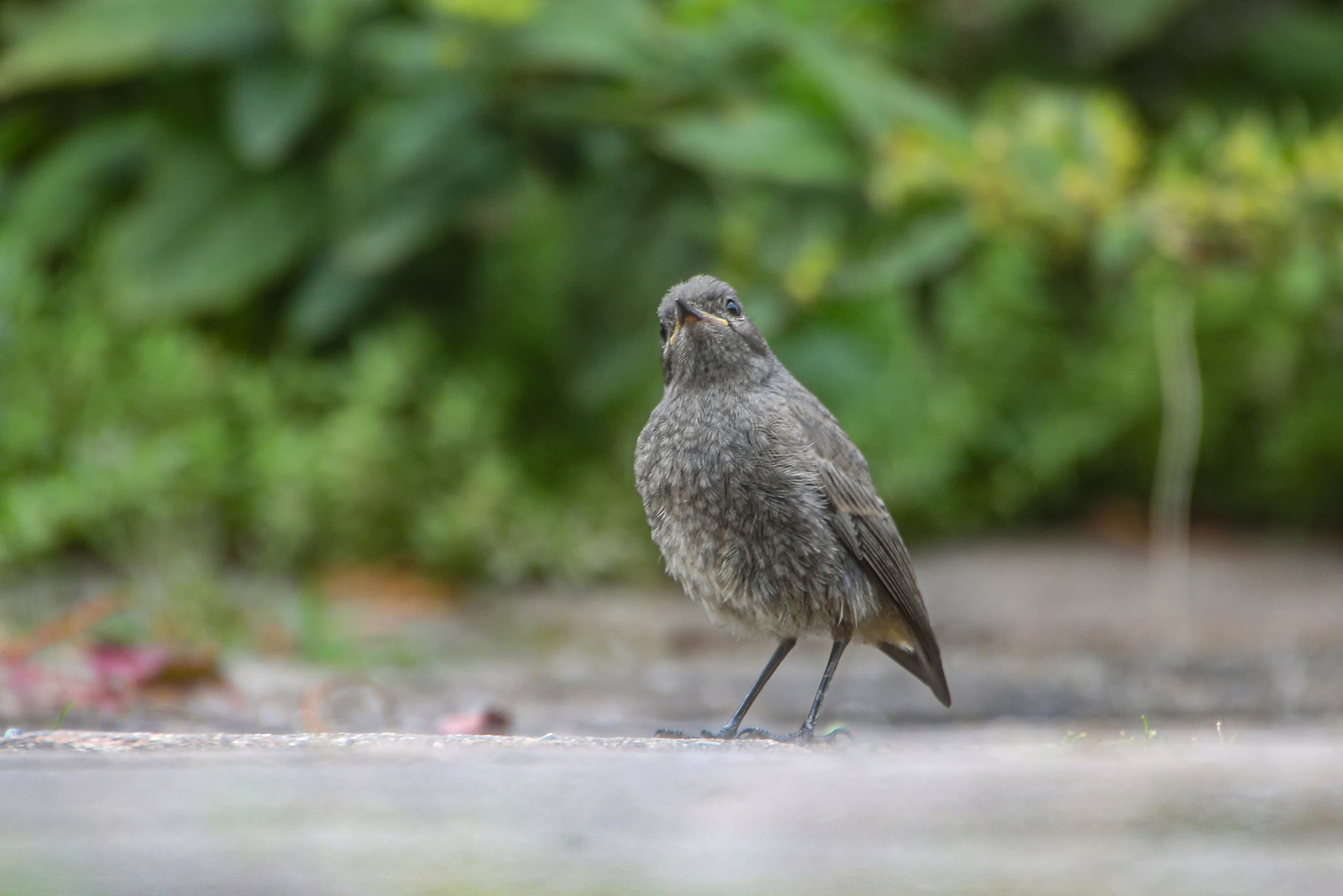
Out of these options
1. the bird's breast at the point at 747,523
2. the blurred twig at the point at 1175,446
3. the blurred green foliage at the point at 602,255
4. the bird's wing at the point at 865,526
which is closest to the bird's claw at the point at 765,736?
the bird's breast at the point at 747,523

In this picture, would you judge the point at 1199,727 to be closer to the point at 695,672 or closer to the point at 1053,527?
the point at 695,672

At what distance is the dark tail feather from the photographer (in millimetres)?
3301

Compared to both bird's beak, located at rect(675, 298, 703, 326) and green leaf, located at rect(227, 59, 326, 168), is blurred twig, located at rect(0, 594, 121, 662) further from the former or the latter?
green leaf, located at rect(227, 59, 326, 168)

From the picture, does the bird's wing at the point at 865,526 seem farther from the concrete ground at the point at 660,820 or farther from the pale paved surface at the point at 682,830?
the pale paved surface at the point at 682,830

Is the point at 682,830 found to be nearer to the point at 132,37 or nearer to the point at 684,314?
the point at 684,314

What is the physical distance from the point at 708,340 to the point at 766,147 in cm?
188

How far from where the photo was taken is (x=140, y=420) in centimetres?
564

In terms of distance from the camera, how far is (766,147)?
4.93 metres

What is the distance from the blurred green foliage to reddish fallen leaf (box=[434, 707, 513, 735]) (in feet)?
7.41

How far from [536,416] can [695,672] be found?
1665 mm

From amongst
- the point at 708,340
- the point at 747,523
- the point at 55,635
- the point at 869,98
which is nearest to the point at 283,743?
the point at 747,523

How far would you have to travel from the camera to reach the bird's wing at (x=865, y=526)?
10.2 ft

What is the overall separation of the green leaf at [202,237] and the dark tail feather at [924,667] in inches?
127

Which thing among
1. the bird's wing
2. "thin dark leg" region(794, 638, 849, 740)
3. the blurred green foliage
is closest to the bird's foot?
"thin dark leg" region(794, 638, 849, 740)
